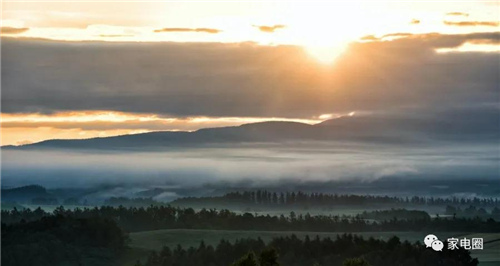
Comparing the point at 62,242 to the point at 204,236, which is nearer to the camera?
the point at 62,242

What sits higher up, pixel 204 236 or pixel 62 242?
pixel 62 242

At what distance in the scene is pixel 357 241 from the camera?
148 metres

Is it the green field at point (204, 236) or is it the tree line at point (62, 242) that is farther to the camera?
the green field at point (204, 236)

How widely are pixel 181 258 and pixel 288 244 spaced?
17490 millimetres

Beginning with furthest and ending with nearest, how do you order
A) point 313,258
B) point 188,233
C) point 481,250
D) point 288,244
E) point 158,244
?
1. point 188,233
2. point 158,244
3. point 288,244
4. point 481,250
5. point 313,258

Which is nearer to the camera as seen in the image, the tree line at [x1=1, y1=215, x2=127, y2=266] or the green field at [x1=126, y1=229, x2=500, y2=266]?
the tree line at [x1=1, y1=215, x2=127, y2=266]

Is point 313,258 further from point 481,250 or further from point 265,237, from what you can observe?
point 265,237

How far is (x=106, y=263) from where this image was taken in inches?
5940

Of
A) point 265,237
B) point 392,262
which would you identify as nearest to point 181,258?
point 392,262

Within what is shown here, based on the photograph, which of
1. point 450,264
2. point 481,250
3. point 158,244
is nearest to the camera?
point 450,264

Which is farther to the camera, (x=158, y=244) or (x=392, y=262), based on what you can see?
(x=158, y=244)

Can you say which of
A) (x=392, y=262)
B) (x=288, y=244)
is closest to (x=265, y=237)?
(x=288, y=244)

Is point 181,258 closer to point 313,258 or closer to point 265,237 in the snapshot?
point 313,258

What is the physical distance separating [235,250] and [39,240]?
2480 cm
